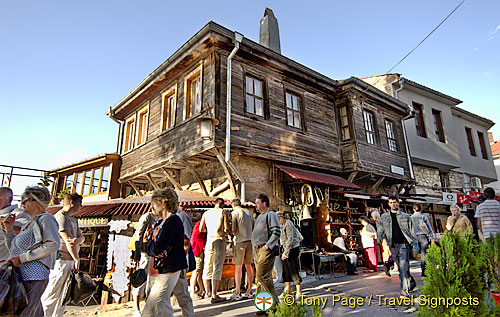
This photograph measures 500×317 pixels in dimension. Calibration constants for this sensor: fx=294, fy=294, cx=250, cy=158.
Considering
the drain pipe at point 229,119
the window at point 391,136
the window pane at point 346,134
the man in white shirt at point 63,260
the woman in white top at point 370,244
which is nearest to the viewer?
the man in white shirt at point 63,260

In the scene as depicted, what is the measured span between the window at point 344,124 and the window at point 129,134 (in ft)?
29.3

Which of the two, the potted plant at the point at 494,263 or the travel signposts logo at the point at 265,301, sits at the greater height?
the potted plant at the point at 494,263

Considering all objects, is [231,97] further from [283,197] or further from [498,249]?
[498,249]

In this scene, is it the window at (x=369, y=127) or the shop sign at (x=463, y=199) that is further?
the shop sign at (x=463, y=199)

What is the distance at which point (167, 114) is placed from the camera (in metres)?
11.1

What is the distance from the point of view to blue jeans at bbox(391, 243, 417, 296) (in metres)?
4.78

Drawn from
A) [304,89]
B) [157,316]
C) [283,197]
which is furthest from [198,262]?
[304,89]

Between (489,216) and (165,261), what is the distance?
18.8 ft

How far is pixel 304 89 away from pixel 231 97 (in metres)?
Answer: 3.63

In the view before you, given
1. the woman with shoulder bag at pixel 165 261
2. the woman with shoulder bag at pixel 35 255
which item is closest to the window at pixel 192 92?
the woman with shoulder bag at pixel 165 261

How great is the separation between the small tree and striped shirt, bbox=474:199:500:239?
3131 millimetres

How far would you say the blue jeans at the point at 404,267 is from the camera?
4784 mm

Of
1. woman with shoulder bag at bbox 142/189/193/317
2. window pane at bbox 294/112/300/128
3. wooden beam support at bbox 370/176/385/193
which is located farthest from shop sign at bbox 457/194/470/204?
woman with shoulder bag at bbox 142/189/193/317

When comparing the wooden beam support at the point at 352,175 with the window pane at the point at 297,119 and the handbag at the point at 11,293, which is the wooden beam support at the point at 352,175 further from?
the handbag at the point at 11,293
